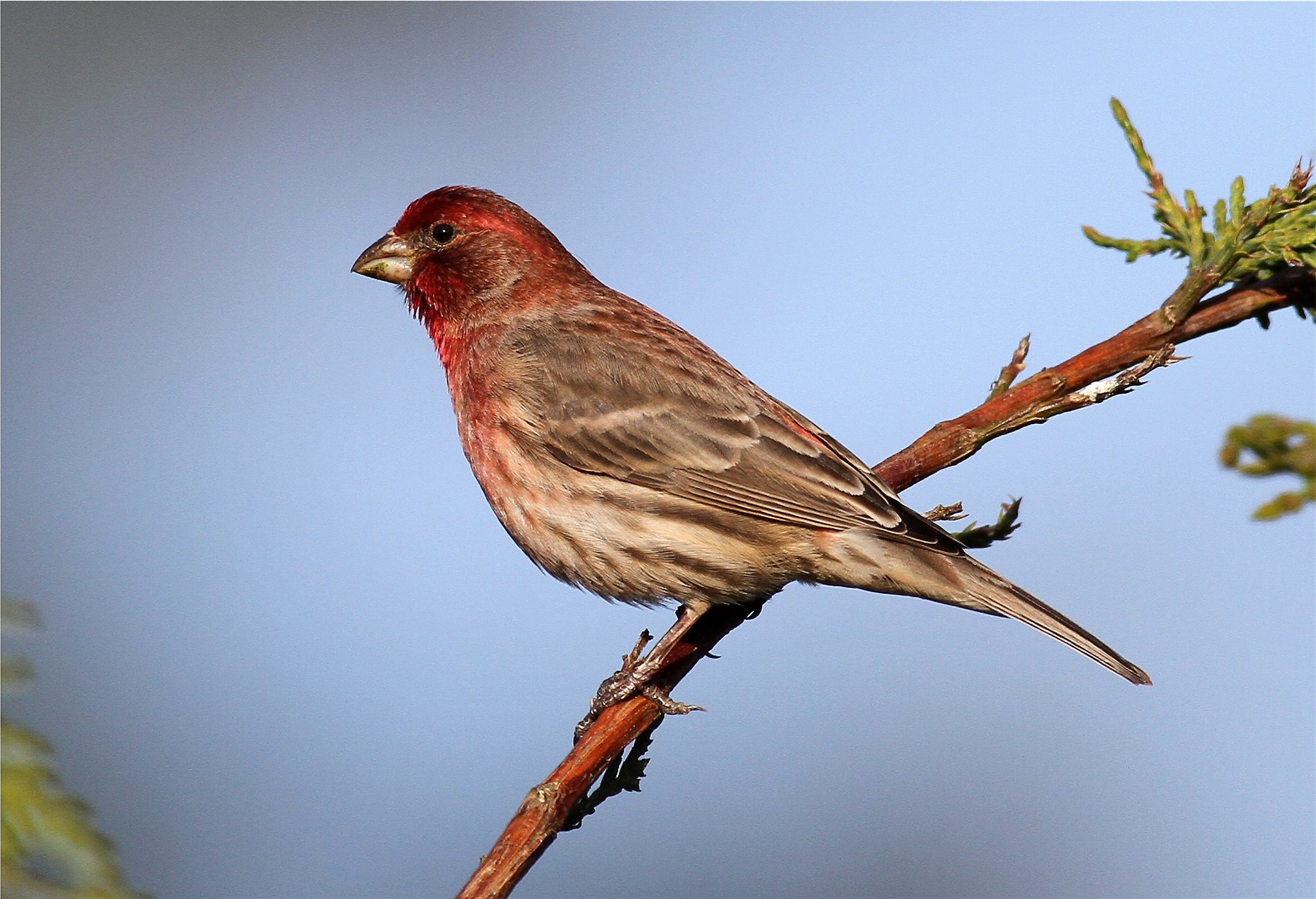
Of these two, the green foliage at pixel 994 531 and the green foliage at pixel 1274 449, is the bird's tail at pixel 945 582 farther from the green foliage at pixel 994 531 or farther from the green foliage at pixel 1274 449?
the green foliage at pixel 1274 449

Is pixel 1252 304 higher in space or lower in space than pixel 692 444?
higher

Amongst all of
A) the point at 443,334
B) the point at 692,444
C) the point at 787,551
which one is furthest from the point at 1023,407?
the point at 443,334

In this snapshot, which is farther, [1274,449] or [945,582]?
[945,582]

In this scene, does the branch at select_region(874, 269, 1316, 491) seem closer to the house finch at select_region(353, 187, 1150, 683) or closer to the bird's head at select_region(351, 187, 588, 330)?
the house finch at select_region(353, 187, 1150, 683)

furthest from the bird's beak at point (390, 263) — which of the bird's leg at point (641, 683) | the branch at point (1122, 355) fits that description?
the branch at point (1122, 355)

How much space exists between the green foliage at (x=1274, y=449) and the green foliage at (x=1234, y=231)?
62.2 inches

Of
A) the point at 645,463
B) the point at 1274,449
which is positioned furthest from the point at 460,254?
the point at 1274,449

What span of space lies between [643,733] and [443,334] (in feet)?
6.87

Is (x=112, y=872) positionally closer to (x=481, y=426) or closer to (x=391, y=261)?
(x=481, y=426)

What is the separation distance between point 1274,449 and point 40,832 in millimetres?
1425

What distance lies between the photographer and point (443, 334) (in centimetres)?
454

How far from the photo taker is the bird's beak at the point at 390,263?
4.59 metres

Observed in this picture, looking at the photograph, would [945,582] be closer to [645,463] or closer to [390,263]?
[645,463]

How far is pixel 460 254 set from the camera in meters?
4.56
